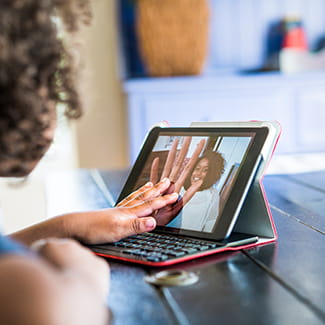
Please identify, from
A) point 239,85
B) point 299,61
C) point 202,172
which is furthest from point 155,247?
point 299,61

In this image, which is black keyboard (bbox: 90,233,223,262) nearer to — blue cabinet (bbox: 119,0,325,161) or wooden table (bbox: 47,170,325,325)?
wooden table (bbox: 47,170,325,325)

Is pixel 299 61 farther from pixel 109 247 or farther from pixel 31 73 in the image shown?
pixel 31 73

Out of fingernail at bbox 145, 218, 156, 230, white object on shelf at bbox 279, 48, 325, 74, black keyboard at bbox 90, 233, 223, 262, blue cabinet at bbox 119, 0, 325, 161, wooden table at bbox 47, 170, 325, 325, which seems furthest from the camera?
white object on shelf at bbox 279, 48, 325, 74

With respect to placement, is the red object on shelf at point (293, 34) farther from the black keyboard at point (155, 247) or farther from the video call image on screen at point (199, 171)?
the black keyboard at point (155, 247)

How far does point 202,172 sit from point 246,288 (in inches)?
12.9

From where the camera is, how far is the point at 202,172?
1.01 m

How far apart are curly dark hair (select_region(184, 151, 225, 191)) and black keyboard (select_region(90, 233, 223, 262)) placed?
0.10 m

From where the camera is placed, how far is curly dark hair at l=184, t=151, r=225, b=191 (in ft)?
3.20

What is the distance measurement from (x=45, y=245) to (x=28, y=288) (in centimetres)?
19

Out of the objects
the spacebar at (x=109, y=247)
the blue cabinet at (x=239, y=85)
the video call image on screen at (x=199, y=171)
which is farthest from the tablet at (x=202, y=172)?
the blue cabinet at (x=239, y=85)

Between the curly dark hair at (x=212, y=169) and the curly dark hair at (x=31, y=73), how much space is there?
1.00ft

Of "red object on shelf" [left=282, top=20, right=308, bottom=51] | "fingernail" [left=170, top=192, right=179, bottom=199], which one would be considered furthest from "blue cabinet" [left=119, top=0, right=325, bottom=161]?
"fingernail" [left=170, top=192, right=179, bottom=199]

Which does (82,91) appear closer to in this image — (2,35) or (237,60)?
(2,35)

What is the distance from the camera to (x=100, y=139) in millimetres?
3408
